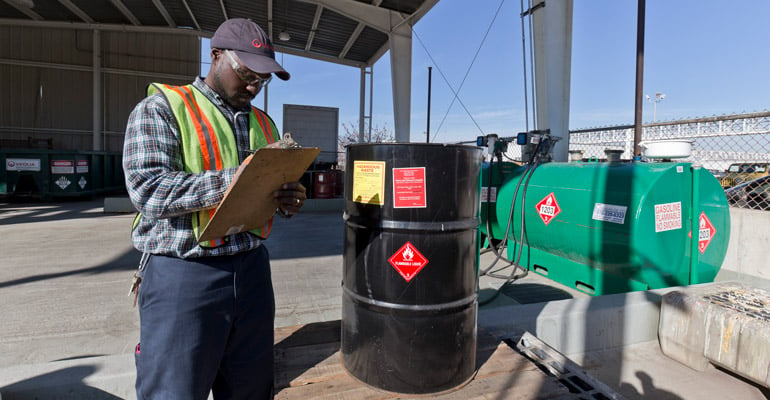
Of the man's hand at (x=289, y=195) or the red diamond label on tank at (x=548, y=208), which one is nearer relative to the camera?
the man's hand at (x=289, y=195)

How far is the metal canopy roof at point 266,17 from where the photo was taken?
14523mm

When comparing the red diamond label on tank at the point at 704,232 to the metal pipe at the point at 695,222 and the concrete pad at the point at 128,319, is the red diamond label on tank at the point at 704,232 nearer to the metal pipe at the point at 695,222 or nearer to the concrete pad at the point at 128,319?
the metal pipe at the point at 695,222

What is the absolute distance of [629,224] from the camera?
13.3 feet

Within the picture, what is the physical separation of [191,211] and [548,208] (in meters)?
4.44

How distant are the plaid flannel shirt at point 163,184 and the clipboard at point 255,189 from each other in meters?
0.07

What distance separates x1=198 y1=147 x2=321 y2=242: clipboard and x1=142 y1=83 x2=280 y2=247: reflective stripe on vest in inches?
4.3

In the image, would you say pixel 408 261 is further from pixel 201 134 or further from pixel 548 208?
pixel 548 208

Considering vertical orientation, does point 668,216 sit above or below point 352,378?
above

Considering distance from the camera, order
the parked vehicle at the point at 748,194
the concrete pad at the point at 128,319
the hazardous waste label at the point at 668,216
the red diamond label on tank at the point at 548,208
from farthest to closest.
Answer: the parked vehicle at the point at 748,194 < the red diamond label on tank at the point at 548,208 < the hazardous waste label at the point at 668,216 < the concrete pad at the point at 128,319

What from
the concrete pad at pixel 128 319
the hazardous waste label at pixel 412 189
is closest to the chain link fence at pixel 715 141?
the concrete pad at pixel 128 319

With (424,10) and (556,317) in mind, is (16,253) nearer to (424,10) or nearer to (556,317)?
(556,317)

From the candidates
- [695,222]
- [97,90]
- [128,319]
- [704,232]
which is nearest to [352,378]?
[128,319]

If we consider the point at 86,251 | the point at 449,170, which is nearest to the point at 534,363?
the point at 449,170

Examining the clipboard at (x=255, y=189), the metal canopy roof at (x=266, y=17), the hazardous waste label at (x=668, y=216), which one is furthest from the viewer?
the metal canopy roof at (x=266, y=17)
